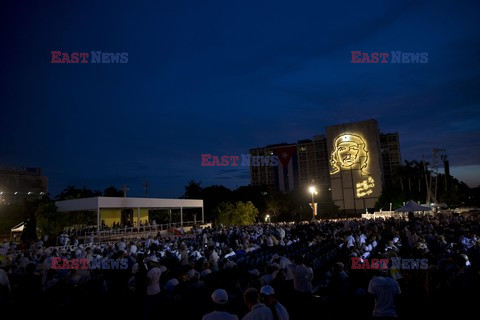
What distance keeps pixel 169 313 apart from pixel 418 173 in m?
71.7

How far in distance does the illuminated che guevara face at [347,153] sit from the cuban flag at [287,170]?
33977 mm

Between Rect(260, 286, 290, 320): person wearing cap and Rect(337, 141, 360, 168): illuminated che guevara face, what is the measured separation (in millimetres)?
74591

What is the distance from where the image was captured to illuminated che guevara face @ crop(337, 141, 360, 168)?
245ft

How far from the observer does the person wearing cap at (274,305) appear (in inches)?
156

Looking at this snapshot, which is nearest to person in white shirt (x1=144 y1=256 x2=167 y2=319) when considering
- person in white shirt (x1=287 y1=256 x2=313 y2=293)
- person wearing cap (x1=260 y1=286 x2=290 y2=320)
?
person in white shirt (x1=287 y1=256 x2=313 y2=293)

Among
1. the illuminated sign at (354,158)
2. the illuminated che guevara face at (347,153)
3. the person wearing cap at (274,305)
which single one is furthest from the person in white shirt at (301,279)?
the illuminated che guevara face at (347,153)

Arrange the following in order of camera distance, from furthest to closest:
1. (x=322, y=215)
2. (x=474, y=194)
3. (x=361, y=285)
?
(x=474, y=194), (x=322, y=215), (x=361, y=285)

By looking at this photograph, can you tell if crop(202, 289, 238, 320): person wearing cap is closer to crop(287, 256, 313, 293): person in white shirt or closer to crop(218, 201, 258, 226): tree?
crop(287, 256, 313, 293): person in white shirt

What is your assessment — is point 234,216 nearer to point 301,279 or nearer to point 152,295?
point 152,295

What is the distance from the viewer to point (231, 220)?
39.8 metres

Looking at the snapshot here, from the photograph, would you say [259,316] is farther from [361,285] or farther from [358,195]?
[358,195]

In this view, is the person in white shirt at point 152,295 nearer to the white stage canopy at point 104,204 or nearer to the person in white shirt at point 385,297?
the person in white shirt at point 385,297

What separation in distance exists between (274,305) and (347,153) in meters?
75.0

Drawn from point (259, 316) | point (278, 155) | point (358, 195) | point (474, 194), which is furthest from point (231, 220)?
point (474, 194)
